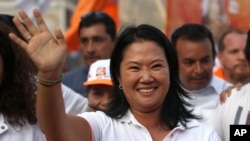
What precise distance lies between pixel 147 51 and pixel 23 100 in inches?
27.6

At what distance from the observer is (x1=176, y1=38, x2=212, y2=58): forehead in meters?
7.13

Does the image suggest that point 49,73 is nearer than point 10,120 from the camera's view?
Yes

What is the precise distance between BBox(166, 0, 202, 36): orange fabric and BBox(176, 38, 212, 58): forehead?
6.16 feet

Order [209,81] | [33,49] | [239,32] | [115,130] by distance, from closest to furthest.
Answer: [33,49] → [115,130] → [209,81] → [239,32]

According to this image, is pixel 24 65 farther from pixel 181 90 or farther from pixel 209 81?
pixel 209 81

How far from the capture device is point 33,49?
14.3 ft

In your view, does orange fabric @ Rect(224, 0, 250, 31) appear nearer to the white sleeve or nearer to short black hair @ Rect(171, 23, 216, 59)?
short black hair @ Rect(171, 23, 216, 59)

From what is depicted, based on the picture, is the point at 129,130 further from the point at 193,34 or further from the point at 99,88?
the point at 193,34

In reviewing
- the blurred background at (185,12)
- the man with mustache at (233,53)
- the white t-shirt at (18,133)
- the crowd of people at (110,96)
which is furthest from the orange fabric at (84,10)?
the white t-shirt at (18,133)

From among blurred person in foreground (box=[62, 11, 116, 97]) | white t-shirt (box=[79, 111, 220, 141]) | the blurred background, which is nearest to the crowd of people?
white t-shirt (box=[79, 111, 220, 141])

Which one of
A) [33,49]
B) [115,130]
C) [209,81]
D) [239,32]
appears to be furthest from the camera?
[239,32]

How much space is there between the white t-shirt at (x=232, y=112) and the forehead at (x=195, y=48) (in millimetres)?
866

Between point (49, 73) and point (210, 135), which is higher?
point (49, 73)

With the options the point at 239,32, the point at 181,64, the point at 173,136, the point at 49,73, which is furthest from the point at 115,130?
the point at 239,32
